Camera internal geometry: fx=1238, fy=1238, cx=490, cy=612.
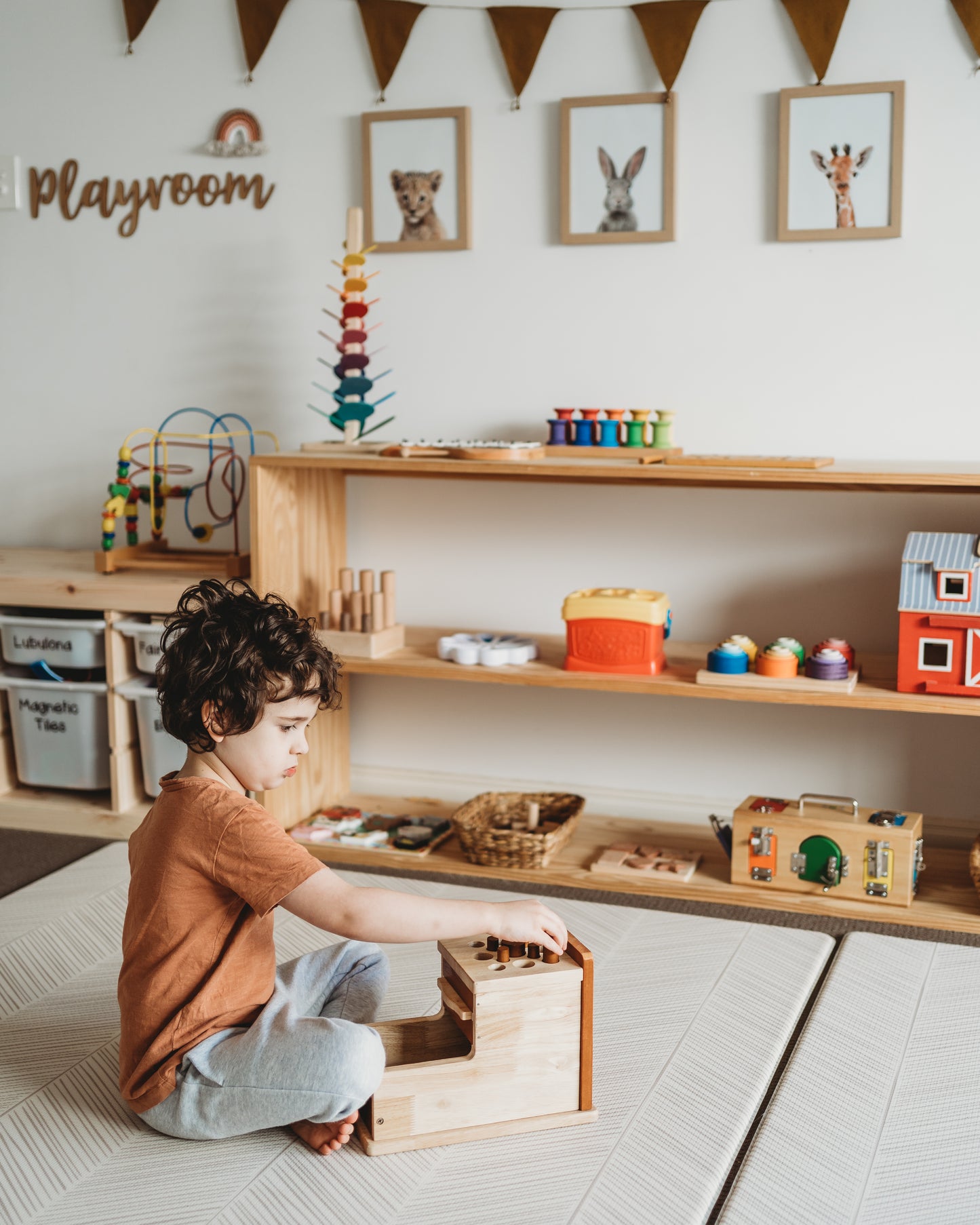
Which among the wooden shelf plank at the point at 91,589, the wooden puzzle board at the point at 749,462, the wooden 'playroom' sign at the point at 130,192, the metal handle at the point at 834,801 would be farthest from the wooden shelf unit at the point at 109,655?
the metal handle at the point at 834,801

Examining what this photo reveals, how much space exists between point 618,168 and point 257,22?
821mm

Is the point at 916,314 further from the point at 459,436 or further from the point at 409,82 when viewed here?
the point at 409,82

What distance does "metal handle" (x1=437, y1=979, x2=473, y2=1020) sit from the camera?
4.41ft

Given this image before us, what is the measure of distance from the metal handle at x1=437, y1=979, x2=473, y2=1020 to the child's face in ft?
1.05

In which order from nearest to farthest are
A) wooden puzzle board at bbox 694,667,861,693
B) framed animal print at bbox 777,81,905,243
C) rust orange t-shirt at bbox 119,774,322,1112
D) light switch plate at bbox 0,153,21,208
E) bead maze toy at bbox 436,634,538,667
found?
rust orange t-shirt at bbox 119,774,322,1112 → wooden puzzle board at bbox 694,667,861,693 → framed animal print at bbox 777,81,905,243 → bead maze toy at bbox 436,634,538,667 → light switch plate at bbox 0,153,21,208

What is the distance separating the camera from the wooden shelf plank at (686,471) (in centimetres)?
198

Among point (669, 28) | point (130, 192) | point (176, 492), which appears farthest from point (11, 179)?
point (669, 28)

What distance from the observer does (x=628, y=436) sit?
2293mm

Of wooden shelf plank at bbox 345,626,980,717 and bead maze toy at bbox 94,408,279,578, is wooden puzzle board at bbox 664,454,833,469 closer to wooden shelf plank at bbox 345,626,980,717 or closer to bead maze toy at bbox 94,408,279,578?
wooden shelf plank at bbox 345,626,980,717

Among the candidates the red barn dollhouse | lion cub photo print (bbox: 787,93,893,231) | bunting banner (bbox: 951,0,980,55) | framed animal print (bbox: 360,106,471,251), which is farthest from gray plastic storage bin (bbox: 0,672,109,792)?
bunting banner (bbox: 951,0,980,55)

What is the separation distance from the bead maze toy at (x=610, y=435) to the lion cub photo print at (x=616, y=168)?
1.22 ft

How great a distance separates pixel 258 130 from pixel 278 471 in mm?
771

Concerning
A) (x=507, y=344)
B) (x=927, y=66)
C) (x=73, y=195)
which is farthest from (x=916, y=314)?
(x=73, y=195)

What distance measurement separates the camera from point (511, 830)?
236cm
